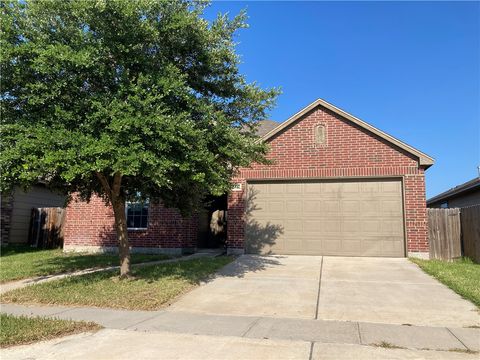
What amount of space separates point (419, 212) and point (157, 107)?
9.21 metres

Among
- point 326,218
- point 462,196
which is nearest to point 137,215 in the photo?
point 326,218

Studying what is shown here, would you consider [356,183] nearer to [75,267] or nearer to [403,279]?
[403,279]

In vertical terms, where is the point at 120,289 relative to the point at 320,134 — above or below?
below

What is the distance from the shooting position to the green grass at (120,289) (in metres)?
8.10

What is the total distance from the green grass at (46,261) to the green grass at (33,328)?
498cm

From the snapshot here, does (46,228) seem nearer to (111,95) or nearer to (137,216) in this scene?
(137,216)

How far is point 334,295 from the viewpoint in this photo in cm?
868

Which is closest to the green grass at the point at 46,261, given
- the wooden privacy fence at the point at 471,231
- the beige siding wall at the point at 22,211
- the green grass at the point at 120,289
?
the green grass at the point at 120,289

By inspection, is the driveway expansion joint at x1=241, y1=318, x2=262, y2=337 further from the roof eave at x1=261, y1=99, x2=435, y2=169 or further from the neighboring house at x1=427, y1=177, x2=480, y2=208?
the neighboring house at x1=427, y1=177, x2=480, y2=208

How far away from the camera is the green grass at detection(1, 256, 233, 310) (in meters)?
8.10

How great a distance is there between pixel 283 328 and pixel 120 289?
4097 millimetres

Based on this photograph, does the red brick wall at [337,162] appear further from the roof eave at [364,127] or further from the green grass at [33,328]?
the green grass at [33,328]

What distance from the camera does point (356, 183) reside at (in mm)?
13961

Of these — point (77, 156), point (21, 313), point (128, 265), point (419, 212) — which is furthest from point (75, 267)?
point (419, 212)
